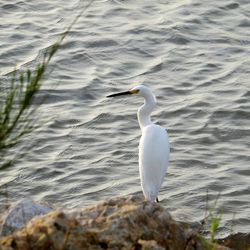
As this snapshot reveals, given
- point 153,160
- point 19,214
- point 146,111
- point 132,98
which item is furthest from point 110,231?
point 132,98

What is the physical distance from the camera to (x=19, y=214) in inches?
183

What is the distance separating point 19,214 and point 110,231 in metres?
0.70

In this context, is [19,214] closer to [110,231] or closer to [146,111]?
[110,231]

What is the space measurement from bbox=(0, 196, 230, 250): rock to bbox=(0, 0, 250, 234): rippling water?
3.63 metres

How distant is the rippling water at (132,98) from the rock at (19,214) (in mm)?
3429

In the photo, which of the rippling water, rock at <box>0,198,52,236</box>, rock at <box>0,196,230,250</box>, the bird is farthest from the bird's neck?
rock at <box>0,196,230,250</box>

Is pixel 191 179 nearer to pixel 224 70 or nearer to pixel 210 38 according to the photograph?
pixel 224 70

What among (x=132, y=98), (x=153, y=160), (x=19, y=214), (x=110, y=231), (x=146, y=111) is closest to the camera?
(x=110, y=231)

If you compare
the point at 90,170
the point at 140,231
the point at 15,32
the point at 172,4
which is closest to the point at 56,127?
the point at 90,170

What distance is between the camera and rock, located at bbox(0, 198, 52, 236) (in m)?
4.53

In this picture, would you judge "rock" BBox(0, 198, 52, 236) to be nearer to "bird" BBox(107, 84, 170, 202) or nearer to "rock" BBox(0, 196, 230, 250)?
"rock" BBox(0, 196, 230, 250)

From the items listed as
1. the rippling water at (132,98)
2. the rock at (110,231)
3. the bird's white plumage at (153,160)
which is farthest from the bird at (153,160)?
the rock at (110,231)

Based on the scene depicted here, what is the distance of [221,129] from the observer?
10.2 metres

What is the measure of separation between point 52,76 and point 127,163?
2.23 metres
